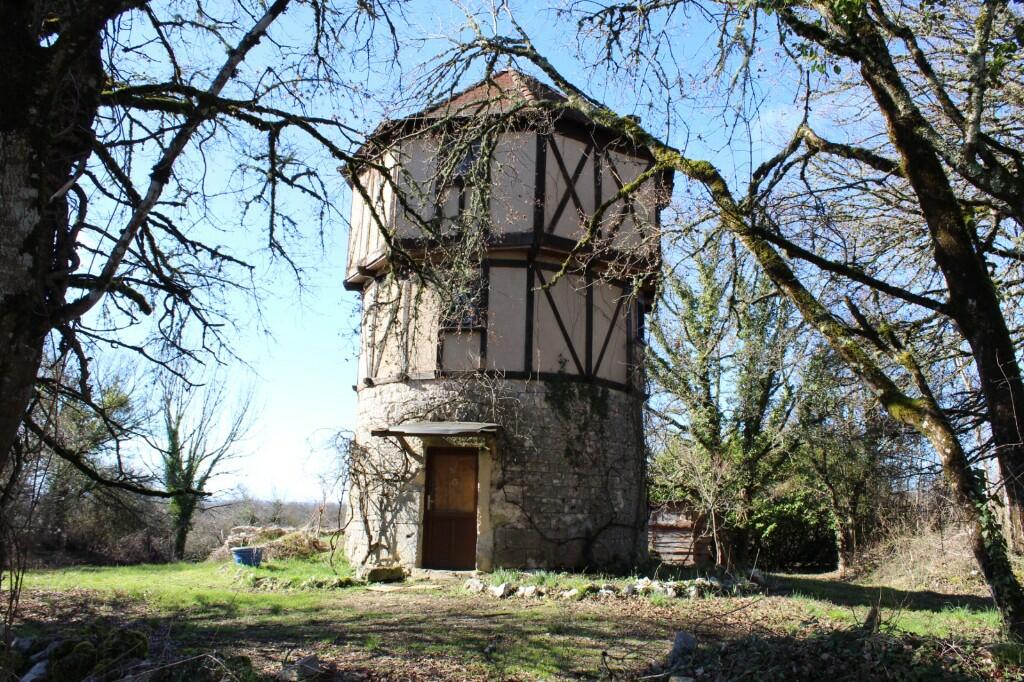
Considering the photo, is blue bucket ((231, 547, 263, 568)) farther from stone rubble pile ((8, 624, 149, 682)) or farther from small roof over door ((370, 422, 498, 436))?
stone rubble pile ((8, 624, 149, 682))

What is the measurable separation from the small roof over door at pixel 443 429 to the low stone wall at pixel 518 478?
0.38m

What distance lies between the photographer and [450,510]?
38.3 ft

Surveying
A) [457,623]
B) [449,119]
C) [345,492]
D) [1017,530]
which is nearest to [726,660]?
[1017,530]

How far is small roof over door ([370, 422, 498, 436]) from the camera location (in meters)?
10.8

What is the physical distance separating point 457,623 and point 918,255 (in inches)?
230

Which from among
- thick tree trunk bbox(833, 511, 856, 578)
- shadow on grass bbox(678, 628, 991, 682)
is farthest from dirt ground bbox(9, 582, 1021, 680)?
thick tree trunk bbox(833, 511, 856, 578)

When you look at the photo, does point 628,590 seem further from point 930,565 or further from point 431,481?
point 930,565

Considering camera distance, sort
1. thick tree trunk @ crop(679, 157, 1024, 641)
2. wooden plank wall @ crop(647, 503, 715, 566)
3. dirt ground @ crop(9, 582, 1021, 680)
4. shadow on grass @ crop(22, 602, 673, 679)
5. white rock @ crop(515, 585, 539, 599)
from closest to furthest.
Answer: dirt ground @ crop(9, 582, 1021, 680) < thick tree trunk @ crop(679, 157, 1024, 641) < shadow on grass @ crop(22, 602, 673, 679) < white rock @ crop(515, 585, 539, 599) < wooden plank wall @ crop(647, 503, 715, 566)

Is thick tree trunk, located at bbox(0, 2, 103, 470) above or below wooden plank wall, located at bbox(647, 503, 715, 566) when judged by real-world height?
above

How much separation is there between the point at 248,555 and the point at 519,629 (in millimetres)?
8033

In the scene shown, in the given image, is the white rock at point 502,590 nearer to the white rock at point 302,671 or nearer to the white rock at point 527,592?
the white rock at point 527,592

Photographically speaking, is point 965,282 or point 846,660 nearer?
point 846,660

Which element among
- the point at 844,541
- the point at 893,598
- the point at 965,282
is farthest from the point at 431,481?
the point at 844,541

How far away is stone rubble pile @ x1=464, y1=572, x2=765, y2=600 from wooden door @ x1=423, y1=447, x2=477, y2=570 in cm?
194
